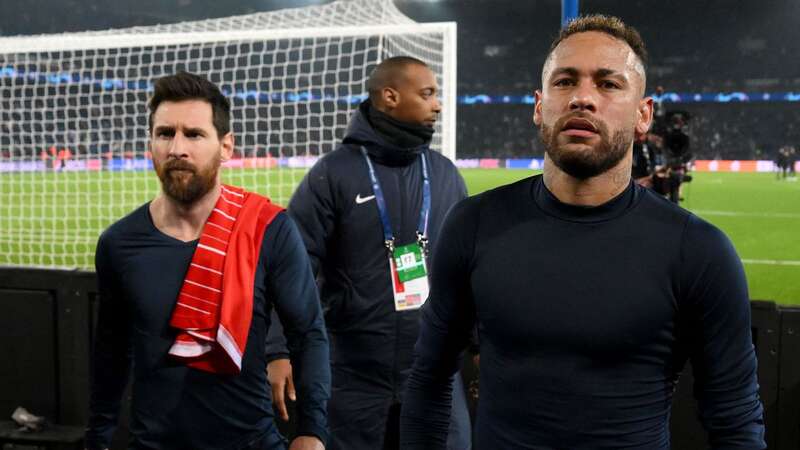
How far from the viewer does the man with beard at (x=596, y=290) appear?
4.68ft

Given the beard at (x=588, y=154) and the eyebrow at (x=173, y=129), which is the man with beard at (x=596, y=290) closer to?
the beard at (x=588, y=154)

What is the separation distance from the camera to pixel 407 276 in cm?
295

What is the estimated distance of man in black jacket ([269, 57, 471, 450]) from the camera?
2.94m

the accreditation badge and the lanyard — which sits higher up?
the lanyard

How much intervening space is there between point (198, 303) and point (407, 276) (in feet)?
3.12

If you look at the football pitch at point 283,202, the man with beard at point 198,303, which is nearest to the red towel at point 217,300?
the man with beard at point 198,303

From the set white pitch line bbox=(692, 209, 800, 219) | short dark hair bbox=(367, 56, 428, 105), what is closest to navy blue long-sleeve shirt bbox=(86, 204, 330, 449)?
short dark hair bbox=(367, 56, 428, 105)

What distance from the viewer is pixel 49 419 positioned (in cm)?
425

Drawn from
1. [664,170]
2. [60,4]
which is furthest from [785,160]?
[60,4]

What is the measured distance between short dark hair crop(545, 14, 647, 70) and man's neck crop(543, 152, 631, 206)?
207 millimetres

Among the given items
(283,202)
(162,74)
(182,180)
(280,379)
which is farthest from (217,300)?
(283,202)

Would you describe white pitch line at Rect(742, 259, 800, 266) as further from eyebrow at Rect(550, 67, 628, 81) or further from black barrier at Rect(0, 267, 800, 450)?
eyebrow at Rect(550, 67, 628, 81)

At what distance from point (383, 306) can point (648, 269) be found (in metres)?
1.58

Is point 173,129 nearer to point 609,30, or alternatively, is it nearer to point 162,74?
point 609,30
